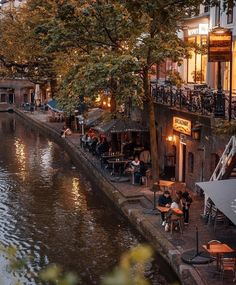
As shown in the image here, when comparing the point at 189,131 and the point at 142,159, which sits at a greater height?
the point at 189,131

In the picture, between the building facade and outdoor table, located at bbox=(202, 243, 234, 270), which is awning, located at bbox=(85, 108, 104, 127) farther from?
outdoor table, located at bbox=(202, 243, 234, 270)

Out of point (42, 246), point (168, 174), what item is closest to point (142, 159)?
point (168, 174)

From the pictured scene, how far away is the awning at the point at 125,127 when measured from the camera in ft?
105

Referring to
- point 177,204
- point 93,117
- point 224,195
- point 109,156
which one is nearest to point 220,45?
point 177,204

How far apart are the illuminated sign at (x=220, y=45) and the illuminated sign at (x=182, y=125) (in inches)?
219

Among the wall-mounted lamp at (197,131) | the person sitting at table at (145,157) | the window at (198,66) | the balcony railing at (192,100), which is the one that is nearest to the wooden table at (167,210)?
the balcony railing at (192,100)

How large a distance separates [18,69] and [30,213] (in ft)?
119

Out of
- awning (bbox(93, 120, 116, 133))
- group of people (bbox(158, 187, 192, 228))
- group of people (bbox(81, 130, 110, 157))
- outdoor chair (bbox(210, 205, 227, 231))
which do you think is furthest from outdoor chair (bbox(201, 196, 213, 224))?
group of people (bbox(81, 130, 110, 157))

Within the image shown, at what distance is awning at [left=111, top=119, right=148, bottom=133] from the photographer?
31.9 m

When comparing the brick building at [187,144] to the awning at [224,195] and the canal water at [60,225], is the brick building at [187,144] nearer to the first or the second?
the canal water at [60,225]

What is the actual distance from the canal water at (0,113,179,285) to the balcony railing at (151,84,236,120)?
234 inches

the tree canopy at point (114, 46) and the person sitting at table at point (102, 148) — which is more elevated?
the tree canopy at point (114, 46)

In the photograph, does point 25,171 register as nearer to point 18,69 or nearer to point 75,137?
point 75,137

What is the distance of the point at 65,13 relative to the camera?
88.9 feet
